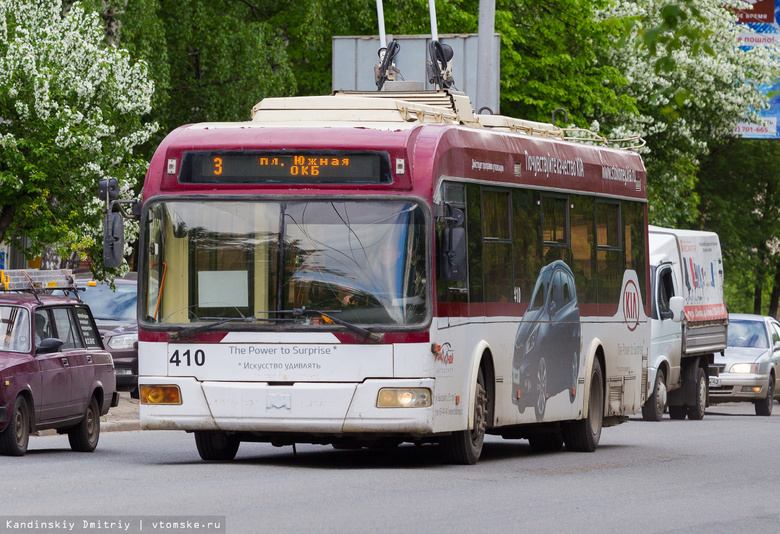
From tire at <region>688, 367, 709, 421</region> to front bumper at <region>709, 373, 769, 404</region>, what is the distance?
6.87ft

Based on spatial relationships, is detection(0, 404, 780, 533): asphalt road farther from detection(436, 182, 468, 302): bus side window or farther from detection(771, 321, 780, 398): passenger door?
detection(771, 321, 780, 398): passenger door

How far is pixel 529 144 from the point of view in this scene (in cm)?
1587

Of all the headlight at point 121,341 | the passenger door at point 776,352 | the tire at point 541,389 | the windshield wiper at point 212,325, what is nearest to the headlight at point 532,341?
the tire at point 541,389

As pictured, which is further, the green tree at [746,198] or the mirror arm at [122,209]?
the green tree at [746,198]

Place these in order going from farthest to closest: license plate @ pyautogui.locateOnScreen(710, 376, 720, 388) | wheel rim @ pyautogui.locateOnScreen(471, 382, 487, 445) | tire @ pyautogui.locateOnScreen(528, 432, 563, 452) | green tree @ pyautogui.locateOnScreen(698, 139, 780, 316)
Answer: green tree @ pyautogui.locateOnScreen(698, 139, 780, 316) → license plate @ pyautogui.locateOnScreen(710, 376, 720, 388) → tire @ pyautogui.locateOnScreen(528, 432, 563, 452) → wheel rim @ pyautogui.locateOnScreen(471, 382, 487, 445)

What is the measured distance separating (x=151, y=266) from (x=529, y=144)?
13.4 ft

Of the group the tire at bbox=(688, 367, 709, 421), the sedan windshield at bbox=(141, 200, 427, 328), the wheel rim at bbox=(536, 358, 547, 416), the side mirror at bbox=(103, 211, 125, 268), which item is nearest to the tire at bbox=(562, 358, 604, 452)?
the wheel rim at bbox=(536, 358, 547, 416)

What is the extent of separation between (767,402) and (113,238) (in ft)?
61.4

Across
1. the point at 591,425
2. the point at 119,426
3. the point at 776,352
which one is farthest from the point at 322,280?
the point at 776,352

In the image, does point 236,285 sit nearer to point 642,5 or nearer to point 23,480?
point 23,480

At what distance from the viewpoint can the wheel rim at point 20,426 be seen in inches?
611

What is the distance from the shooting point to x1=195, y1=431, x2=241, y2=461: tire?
14.7 m

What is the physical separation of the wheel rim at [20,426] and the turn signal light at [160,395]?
93.6 inches

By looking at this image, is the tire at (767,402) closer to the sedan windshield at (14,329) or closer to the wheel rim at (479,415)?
the wheel rim at (479,415)
